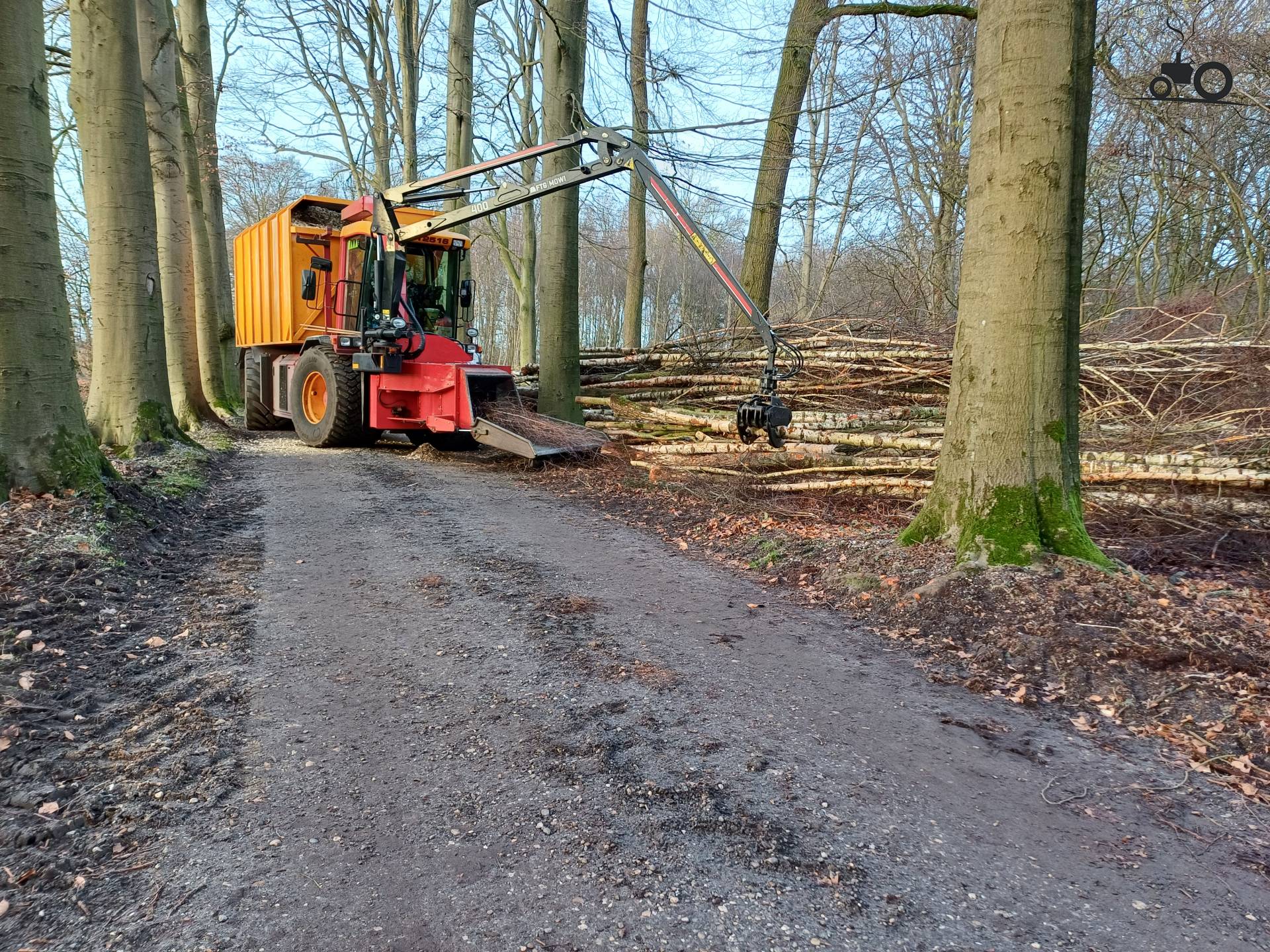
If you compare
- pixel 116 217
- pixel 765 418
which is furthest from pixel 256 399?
pixel 765 418

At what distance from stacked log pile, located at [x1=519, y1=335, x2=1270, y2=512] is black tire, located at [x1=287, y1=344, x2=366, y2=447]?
11.1ft

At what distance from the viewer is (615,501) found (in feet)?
25.9

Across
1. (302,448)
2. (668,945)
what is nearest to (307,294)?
(302,448)

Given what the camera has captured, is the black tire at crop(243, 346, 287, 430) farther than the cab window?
Yes

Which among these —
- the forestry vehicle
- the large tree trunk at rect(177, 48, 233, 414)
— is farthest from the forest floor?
the large tree trunk at rect(177, 48, 233, 414)

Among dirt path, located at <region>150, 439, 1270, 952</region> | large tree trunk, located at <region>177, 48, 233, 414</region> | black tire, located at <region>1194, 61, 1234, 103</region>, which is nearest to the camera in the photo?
dirt path, located at <region>150, 439, 1270, 952</region>

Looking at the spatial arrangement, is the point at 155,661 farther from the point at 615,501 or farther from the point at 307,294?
the point at 307,294

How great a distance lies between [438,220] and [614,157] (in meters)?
2.76

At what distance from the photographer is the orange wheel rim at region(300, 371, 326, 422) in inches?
453

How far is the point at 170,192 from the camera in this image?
10.9 meters

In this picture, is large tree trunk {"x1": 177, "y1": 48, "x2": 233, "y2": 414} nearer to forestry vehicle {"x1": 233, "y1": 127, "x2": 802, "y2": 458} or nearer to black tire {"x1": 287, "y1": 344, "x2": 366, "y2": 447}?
forestry vehicle {"x1": 233, "y1": 127, "x2": 802, "y2": 458}

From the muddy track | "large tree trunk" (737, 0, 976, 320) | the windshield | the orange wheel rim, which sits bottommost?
the muddy track

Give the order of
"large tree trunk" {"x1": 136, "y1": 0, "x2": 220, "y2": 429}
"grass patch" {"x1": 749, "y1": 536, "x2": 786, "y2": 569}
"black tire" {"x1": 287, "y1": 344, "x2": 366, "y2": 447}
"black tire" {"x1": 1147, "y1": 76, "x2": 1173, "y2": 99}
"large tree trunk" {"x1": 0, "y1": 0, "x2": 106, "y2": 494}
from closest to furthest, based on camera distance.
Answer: "large tree trunk" {"x1": 0, "y1": 0, "x2": 106, "y2": 494} < "grass patch" {"x1": 749, "y1": 536, "x2": 786, "y2": 569} < "black tire" {"x1": 1147, "y1": 76, "x2": 1173, "y2": 99} < "black tire" {"x1": 287, "y1": 344, "x2": 366, "y2": 447} < "large tree trunk" {"x1": 136, "y1": 0, "x2": 220, "y2": 429}

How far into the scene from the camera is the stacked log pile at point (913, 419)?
19.9 feet
